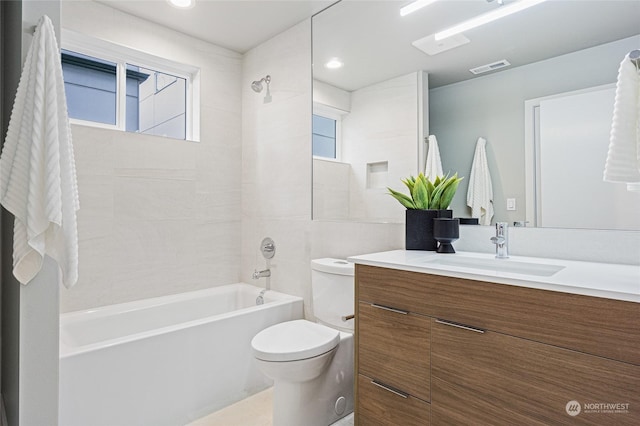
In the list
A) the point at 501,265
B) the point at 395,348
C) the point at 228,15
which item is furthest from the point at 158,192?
the point at 501,265

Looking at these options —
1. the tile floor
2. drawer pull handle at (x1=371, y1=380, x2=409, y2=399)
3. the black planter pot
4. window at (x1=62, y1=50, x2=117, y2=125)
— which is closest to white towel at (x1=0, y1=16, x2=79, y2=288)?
drawer pull handle at (x1=371, y1=380, x2=409, y2=399)

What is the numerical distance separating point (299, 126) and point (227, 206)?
3.13ft

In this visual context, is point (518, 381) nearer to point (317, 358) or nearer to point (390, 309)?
point (390, 309)

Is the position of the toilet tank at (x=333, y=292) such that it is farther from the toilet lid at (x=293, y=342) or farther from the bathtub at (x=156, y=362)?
the bathtub at (x=156, y=362)

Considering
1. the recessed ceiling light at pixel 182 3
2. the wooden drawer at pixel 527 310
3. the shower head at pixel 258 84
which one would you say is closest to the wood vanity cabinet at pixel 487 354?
the wooden drawer at pixel 527 310

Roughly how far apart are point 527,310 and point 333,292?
118 centimetres

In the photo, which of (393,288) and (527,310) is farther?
(393,288)

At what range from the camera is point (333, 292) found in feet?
6.97

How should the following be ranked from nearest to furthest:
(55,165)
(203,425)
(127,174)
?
(55,165) → (203,425) → (127,174)

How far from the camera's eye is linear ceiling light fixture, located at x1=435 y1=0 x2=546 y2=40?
164cm

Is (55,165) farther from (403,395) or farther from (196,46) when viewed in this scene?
(196,46)

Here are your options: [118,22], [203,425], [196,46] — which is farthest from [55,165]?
[196,46]

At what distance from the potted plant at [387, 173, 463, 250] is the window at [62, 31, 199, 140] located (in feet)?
6.16

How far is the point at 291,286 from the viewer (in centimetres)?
267
